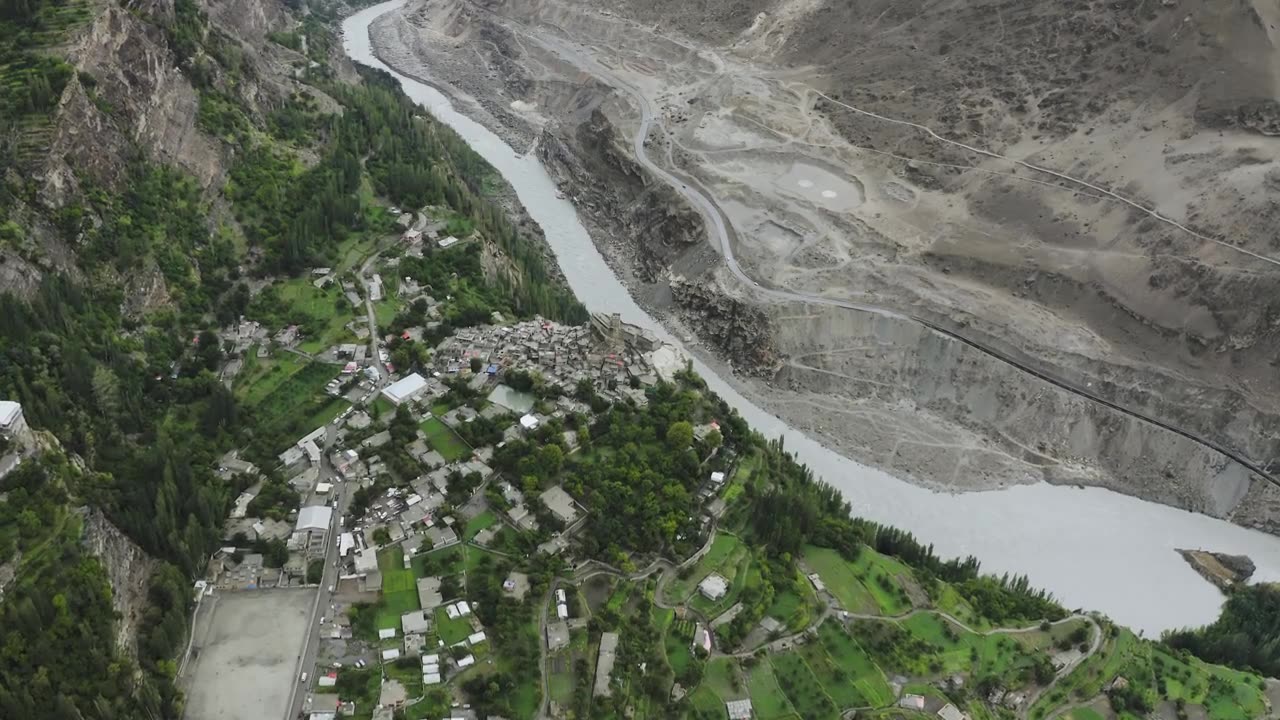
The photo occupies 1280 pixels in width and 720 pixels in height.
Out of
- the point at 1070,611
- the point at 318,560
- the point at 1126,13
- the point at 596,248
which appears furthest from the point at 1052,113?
the point at 318,560

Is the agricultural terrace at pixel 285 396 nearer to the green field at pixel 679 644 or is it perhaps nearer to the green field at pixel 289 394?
the green field at pixel 289 394

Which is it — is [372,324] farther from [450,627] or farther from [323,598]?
[450,627]

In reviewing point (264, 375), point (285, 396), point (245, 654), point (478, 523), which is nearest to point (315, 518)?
point (245, 654)

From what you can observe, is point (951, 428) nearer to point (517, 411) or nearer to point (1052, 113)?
point (517, 411)

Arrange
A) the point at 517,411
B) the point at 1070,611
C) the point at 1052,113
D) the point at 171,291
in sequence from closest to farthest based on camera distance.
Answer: the point at 1070,611
the point at 517,411
the point at 171,291
the point at 1052,113

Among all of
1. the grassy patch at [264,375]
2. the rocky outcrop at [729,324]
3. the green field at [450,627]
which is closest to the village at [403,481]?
the green field at [450,627]

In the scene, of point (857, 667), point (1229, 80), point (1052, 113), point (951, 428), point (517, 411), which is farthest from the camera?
point (1052, 113)

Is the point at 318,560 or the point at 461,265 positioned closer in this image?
the point at 318,560
